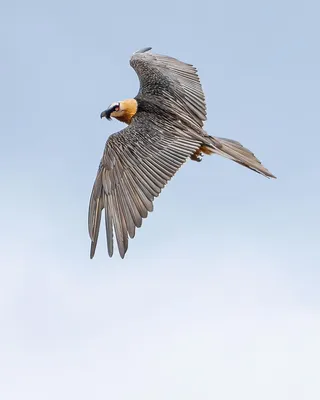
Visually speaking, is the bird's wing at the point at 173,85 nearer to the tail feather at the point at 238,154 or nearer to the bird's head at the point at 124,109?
the bird's head at the point at 124,109

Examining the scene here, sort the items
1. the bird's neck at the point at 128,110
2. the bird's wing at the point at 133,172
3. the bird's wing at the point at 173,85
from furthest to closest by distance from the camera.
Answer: the bird's wing at the point at 173,85
the bird's neck at the point at 128,110
the bird's wing at the point at 133,172

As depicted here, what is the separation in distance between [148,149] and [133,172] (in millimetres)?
631

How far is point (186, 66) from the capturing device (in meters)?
24.0

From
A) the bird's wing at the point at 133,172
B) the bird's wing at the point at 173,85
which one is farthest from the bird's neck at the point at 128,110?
the bird's wing at the point at 133,172

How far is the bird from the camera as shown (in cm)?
1838

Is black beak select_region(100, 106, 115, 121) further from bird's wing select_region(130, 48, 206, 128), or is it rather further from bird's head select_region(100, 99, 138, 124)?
bird's wing select_region(130, 48, 206, 128)

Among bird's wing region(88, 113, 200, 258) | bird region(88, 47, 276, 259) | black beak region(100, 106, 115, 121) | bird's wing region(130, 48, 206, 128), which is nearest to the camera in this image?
bird's wing region(88, 113, 200, 258)

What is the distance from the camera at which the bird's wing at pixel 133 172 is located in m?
18.2

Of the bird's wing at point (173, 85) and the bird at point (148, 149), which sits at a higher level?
the bird's wing at point (173, 85)

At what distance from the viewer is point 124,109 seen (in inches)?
842

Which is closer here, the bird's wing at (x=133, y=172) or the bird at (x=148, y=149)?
the bird's wing at (x=133, y=172)

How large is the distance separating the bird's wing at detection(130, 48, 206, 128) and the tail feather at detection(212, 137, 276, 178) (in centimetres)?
81

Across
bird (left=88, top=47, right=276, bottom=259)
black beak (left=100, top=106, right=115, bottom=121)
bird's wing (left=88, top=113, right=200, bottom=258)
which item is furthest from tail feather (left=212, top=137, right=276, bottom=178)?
black beak (left=100, top=106, right=115, bottom=121)

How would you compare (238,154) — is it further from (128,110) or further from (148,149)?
(128,110)
